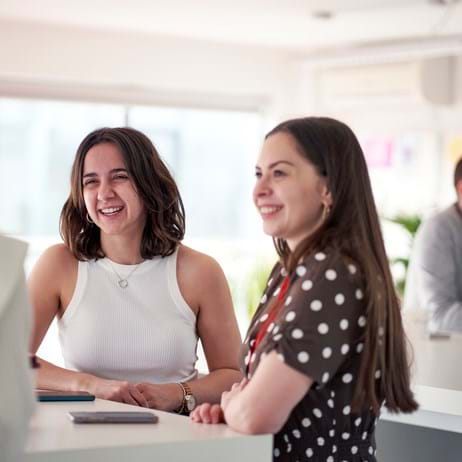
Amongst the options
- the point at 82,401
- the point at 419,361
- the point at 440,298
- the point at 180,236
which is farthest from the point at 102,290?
the point at 440,298

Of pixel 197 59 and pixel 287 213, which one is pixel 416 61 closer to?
pixel 197 59

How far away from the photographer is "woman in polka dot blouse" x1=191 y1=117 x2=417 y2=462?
1908mm

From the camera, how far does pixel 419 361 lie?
345cm

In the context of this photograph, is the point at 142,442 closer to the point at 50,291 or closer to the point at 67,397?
the point at 67,397

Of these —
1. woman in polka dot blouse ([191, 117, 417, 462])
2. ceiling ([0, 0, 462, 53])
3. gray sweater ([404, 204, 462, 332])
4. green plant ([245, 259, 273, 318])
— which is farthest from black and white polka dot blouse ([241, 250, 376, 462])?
green plant ([245, 259, 273, 318])

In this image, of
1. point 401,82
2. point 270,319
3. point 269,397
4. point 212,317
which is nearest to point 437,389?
point 212,317

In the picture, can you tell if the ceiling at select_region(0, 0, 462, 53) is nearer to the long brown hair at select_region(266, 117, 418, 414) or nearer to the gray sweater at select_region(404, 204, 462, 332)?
the gray sweater at select_region(404, 204, 462, 332)

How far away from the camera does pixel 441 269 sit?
441 centimetres

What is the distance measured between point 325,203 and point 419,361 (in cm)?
155

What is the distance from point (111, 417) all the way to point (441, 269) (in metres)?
2.60

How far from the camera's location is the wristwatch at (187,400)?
2.71 metres

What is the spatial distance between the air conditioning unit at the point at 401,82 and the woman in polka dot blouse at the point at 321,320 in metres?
6.24

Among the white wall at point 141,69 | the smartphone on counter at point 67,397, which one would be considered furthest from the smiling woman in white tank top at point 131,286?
the white wall at point 141,69

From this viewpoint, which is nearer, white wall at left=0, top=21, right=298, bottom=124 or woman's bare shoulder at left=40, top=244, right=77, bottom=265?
woman's bare shoulder at left=40, top=244, right=77, bottom=265
